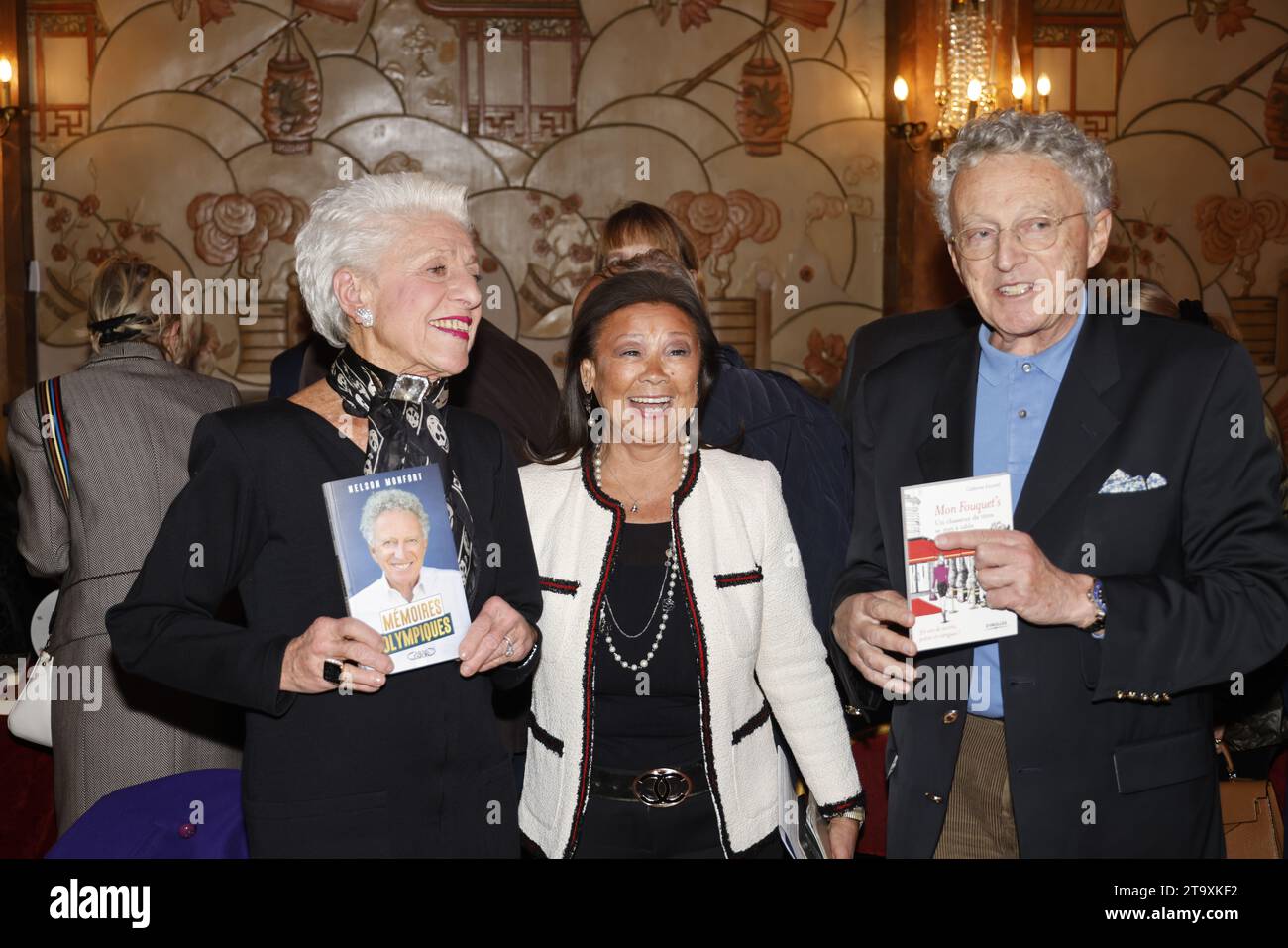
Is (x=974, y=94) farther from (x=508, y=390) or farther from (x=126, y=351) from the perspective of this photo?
(x=126, y=351)

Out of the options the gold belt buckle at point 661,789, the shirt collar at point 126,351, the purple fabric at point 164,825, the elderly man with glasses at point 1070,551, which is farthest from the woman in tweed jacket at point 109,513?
the elderly man with glasses at point 1070,551

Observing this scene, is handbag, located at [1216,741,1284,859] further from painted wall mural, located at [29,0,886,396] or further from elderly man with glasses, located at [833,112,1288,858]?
painted wall mural, located at [29,0,886,396]

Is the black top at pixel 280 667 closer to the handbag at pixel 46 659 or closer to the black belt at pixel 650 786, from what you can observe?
the black belt at pixel 650 786

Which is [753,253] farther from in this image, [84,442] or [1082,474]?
[1082,474]

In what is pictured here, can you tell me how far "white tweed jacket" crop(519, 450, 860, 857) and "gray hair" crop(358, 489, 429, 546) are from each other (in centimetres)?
61

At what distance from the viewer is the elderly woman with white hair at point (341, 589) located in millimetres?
1932

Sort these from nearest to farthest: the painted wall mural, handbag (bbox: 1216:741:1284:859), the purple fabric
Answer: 1. the purple fabric
2. handbag (bbox: 1216:741:1284:859)
3. the painted wall mural

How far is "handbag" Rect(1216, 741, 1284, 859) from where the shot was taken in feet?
10.7

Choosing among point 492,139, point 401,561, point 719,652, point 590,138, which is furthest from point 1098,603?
point 492,139

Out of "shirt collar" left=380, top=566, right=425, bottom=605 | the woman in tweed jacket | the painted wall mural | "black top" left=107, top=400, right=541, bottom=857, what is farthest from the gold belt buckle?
the painted wall mural

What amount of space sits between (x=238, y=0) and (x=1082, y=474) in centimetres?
677

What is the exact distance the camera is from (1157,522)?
200cm

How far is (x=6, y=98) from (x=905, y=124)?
211 inches

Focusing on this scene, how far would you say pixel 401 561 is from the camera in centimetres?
193
